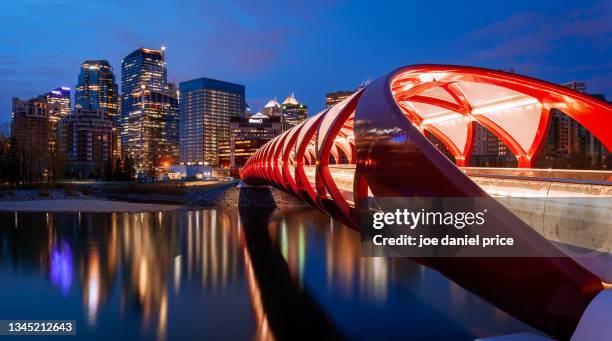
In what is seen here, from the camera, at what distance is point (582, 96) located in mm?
8711

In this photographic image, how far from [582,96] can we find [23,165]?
59.5 meters

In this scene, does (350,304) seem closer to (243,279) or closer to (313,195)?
(313,195)

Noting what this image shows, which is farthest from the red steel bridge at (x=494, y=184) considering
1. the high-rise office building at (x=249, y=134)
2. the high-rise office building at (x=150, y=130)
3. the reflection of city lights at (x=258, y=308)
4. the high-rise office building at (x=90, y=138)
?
the high-rise office building at (x=150, y=130)

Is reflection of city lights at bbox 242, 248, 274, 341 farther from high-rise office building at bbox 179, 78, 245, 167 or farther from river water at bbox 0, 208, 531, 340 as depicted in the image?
high-rise office building at bbox 179, 78, 245, 167

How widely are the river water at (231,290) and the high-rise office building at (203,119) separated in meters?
165

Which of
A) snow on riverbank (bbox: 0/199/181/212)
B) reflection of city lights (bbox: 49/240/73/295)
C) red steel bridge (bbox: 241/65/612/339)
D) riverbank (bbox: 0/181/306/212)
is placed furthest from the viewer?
riverbank (bbox: 0/181/306/212)

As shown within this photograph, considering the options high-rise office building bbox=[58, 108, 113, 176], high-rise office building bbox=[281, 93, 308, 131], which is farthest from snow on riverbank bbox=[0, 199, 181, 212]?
high-rise office building bbox=[281, 93, 308, 131]

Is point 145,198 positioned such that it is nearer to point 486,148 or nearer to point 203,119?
point 486,148

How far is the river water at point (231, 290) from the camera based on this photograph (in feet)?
31.3

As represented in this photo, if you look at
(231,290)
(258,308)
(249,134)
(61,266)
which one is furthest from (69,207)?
(249,134)

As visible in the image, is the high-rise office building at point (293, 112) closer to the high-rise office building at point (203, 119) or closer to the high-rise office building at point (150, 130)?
the high-rise office building at point (203, 119)

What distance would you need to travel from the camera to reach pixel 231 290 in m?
12.7

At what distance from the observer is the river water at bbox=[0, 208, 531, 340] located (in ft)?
31.3

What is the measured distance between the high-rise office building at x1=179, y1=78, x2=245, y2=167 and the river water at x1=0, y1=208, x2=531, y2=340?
165 meters
